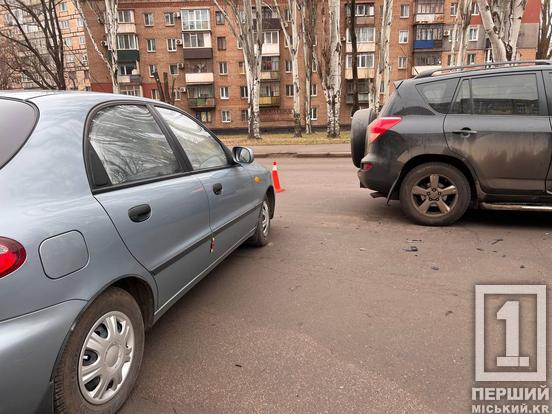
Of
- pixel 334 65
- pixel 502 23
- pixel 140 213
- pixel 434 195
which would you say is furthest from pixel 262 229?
pixel 334 65

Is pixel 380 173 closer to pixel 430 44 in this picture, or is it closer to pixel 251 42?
pixel 251 42

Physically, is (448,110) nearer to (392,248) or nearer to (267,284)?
(392,248)

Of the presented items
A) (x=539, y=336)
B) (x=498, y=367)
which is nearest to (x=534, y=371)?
(x=498, y=367)

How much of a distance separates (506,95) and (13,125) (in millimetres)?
4878

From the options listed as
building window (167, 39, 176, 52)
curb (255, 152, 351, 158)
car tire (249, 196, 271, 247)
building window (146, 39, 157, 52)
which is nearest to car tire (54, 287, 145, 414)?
car tire (249, 196, 271, 247)

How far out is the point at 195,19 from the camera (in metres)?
44.0

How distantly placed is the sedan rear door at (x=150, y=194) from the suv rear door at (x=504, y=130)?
11.1 feet

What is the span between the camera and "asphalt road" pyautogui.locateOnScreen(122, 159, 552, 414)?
84.7 inches

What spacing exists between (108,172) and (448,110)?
4111 millimetres

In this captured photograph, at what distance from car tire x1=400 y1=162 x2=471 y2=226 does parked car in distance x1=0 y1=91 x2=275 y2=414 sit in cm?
300

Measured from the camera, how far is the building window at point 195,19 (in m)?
43.8

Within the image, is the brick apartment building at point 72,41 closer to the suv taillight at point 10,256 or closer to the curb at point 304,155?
the curb at point 304,155

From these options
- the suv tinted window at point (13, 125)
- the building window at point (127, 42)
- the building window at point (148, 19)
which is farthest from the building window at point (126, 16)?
the suv tinted window at point (13, 125)

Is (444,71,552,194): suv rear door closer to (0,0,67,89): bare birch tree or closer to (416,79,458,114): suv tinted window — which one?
(416,79,458,114): suv tinted window
